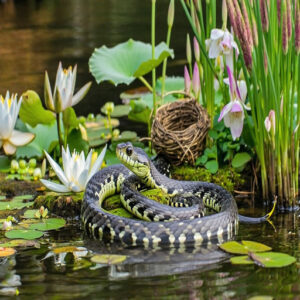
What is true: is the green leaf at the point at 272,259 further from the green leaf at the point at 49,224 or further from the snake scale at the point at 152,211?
the green leaf at the point at 49,224

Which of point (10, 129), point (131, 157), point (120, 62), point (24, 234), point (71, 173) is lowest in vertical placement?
point (24, 234)

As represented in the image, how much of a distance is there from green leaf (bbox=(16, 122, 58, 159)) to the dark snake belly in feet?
5.12

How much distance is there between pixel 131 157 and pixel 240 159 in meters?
1.29

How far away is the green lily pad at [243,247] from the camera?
224 inches

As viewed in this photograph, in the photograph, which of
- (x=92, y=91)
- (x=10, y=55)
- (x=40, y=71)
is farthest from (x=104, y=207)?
(x=10, y=55)

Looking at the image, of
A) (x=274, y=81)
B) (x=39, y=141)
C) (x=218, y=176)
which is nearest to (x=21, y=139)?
(x=39, y=141)

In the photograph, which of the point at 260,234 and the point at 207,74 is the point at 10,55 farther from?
the point at 260,234

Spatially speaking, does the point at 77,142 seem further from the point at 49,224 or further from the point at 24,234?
the point at 24,234

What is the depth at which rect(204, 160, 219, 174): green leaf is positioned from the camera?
750 cm

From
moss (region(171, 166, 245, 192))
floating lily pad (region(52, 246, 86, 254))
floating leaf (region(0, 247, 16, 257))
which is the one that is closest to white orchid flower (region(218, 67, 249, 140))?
moss (region(171, 166, 245, 192))

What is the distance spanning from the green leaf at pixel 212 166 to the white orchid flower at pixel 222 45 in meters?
1.00

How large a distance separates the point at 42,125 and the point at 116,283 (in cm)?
367

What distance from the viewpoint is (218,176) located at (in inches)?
296

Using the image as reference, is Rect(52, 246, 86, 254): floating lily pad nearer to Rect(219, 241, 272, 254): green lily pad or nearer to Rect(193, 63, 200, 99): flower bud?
Answer: Rect(219, 241, 272, 254): green lily pad
